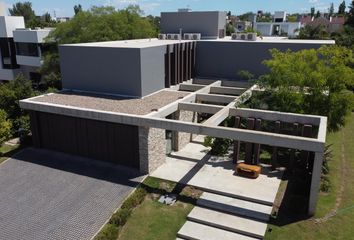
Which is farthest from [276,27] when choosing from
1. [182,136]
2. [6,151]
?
[6,151]

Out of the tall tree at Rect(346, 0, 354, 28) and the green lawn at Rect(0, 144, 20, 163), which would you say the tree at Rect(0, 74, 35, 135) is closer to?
the green lawn at Rect(0, 144, 20, 163)

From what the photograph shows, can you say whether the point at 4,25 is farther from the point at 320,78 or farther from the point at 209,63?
the point at 320,78

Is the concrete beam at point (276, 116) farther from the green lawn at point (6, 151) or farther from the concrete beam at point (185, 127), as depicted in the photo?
the green lawn at point (6, 151)

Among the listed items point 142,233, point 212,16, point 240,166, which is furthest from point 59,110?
point 212,16

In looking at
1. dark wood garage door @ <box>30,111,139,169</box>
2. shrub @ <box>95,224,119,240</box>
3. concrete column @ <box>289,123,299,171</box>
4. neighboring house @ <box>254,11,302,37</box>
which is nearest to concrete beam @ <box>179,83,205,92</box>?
dark wood garage door @ <box>30,111,139,169</box>

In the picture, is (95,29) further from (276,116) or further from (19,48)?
(276,116)

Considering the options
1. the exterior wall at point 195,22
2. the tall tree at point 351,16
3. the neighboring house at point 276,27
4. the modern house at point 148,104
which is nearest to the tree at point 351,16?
the tall tree at point 351,16
